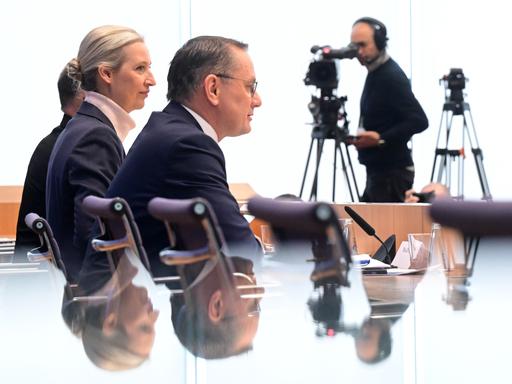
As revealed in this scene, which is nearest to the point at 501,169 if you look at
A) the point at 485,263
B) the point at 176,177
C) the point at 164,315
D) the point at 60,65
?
the point at 60,65

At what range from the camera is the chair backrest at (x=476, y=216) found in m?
0.93

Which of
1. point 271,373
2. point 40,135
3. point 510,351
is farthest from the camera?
point 40,135

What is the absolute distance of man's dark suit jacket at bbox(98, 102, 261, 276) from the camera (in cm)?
207

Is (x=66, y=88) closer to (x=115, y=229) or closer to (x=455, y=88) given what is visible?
(x=115, y=229)

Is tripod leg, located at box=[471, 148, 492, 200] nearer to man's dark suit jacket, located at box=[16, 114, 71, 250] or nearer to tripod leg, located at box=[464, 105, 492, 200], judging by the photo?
tripod leg, located at box=[464, 105, 492, 200]

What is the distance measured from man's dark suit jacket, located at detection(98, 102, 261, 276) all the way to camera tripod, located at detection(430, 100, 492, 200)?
400cm

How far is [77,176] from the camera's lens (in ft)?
8.17

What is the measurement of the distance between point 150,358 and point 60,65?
15.8 ft

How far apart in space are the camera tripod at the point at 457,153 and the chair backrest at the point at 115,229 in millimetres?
4200

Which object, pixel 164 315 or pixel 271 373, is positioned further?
pixel 164 315

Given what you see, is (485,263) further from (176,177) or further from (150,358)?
(176,177)

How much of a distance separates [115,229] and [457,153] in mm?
4394

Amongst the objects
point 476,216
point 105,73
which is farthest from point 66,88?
point 476,216

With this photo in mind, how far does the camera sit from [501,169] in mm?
6375
